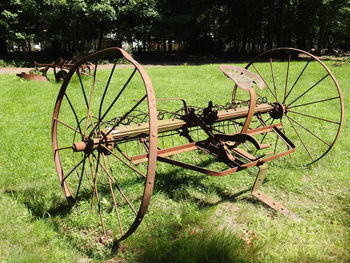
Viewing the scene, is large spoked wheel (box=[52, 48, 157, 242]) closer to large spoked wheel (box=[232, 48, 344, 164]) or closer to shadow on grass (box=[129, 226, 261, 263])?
shadow on grass (box=[129, 226, 261, 263])

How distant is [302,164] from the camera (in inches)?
149

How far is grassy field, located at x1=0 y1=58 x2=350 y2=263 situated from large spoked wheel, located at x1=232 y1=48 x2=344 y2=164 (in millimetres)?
304

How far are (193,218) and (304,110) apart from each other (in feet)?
14.2

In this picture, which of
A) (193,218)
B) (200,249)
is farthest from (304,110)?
(200,249)

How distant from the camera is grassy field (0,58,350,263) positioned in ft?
7.47

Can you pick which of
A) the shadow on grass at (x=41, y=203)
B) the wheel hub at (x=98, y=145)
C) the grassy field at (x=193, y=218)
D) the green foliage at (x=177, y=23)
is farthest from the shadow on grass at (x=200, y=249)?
the green foliage at (x=177, y=23)

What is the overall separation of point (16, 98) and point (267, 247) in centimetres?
617

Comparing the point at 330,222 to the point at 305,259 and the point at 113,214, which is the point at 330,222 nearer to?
the point at 305,259

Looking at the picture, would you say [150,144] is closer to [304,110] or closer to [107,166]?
[107,166]

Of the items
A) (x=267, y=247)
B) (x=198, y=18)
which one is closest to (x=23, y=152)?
(x=267, y=247)

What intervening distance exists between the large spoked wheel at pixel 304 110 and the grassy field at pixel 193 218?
1.00 feet

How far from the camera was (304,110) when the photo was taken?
20.1 ft

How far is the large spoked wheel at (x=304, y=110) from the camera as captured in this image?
3.62 metres

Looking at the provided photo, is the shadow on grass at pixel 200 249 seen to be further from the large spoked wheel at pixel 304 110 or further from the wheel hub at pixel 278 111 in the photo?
the wheel hub at pixel 278 111
